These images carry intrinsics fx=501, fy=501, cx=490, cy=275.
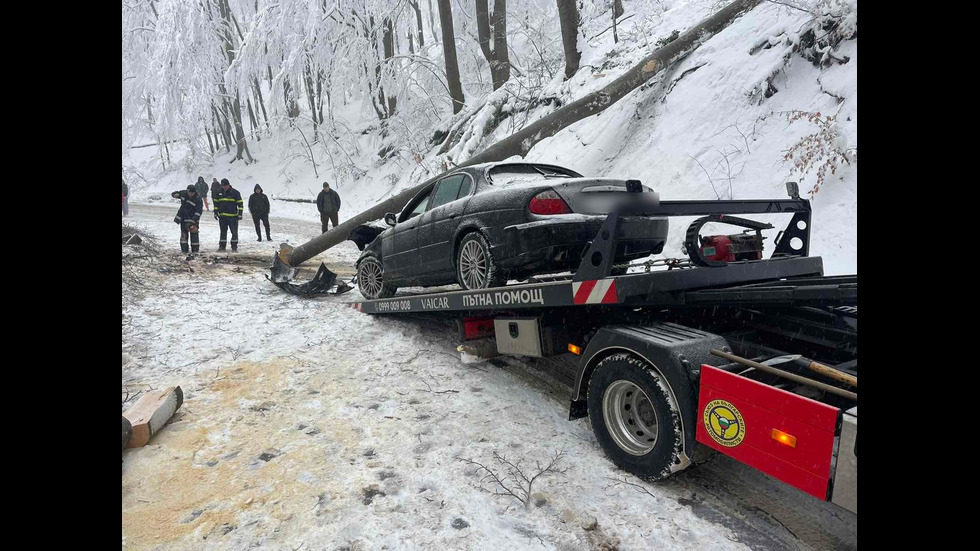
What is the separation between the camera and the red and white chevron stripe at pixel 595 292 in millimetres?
3194

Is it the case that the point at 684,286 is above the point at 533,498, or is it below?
above

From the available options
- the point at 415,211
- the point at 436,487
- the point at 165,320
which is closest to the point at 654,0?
the point at 415,211

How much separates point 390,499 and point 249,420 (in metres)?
1.70

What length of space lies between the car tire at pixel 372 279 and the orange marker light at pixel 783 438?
5.23m

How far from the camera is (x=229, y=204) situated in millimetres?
11312

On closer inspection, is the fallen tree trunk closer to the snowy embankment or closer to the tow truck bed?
the snowy embankment

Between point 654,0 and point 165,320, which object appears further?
point 654,0

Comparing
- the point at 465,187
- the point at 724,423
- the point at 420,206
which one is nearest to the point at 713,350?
the point at 724,423

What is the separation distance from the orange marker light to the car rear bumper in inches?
82.4

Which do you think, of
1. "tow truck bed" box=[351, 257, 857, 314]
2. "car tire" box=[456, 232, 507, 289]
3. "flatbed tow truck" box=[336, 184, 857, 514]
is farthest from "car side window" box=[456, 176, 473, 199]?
"tow truck bed" box=[351, 257, 857, 314]

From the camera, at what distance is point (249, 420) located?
386 cm
